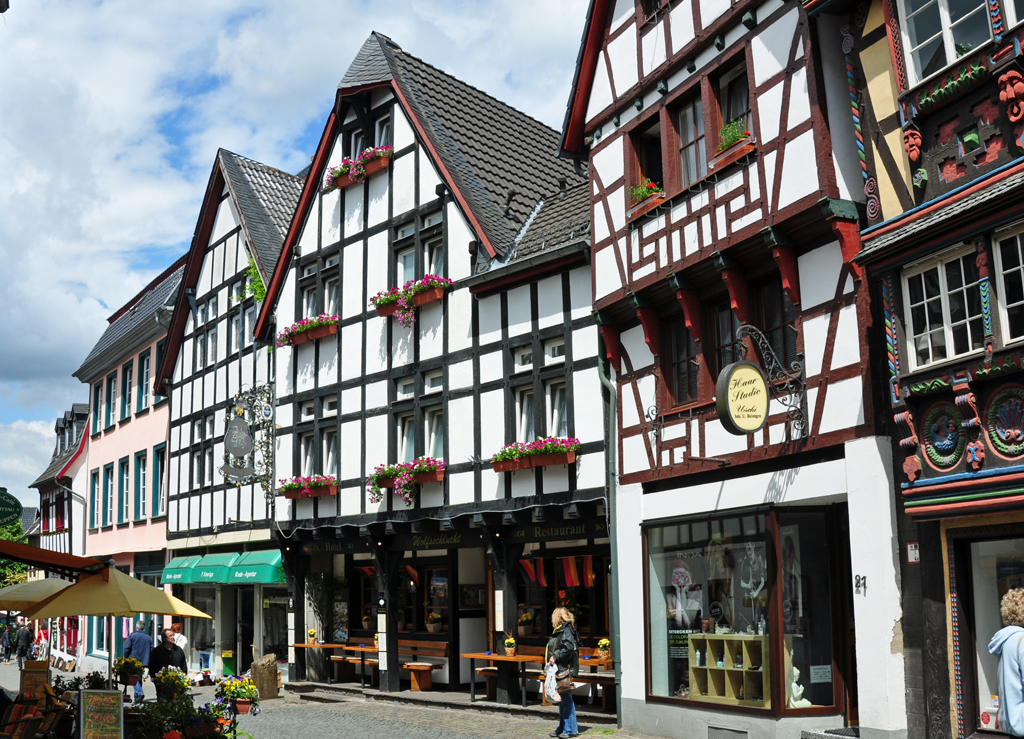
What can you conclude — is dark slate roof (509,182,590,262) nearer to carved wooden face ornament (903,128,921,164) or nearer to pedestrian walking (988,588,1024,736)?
carved wooden face ornament (903,128,921,164)

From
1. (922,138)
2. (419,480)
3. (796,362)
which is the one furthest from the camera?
(419,480)

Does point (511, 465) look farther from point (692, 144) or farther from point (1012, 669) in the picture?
point (1012, 669)

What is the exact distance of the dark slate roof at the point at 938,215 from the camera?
32.9 ft

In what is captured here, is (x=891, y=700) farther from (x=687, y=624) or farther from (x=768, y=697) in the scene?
(x=687, y=624)

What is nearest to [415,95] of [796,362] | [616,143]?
[616,143]

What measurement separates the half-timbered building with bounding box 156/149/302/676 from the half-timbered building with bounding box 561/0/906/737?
1284 cm

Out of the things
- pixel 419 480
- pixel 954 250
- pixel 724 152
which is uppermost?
pixel 724 152

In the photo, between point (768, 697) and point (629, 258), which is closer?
point (768, 697)

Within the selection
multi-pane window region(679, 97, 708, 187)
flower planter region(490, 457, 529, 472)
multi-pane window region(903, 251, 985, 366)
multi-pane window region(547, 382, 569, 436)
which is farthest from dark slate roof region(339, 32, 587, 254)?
multi-pane window region(903, 251, 985, 366)

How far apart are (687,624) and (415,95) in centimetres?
1347

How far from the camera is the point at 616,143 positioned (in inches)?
683

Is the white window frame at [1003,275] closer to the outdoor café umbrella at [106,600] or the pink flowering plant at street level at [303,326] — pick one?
the outdoor café umbrella at [106,600]

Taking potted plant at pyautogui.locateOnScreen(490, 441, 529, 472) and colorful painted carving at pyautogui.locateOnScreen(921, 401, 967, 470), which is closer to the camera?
colorful painted carving at pyautogui.locateOnScreen(921, 401, 967, 470)

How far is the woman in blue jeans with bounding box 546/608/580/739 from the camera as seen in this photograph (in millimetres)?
15359
